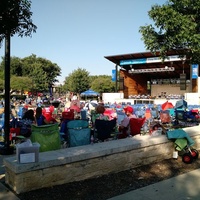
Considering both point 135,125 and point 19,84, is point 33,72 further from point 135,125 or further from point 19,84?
point 135,125

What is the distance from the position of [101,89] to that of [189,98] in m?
28.6

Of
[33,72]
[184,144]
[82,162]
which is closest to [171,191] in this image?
[82,162]

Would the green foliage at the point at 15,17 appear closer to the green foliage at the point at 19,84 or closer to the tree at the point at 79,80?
the green foliage at the point at 19,84

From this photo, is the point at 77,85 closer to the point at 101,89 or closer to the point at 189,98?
the point at 101,89

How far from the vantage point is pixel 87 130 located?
5832mm

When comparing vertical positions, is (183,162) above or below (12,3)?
below

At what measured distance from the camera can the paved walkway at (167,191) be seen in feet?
12.6

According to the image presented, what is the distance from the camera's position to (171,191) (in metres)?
4.09

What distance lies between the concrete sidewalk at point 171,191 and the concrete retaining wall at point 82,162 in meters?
0.82

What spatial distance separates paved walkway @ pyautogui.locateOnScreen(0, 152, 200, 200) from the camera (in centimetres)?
384

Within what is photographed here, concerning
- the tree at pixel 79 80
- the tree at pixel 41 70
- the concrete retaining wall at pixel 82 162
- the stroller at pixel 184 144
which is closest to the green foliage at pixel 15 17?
the concrete retaining wall at pixel 82 162

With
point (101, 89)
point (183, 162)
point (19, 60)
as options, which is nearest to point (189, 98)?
point (183, 162)

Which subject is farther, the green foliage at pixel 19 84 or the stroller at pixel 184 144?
the green foliage at pixel 19 84

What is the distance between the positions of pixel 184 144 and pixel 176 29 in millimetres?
3867
